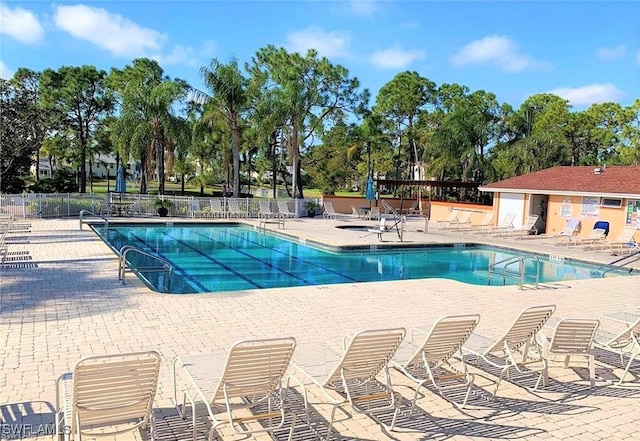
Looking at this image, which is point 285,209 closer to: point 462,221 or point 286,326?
point 462,221

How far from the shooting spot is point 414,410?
464 cm

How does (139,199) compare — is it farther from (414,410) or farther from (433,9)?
(414,410)

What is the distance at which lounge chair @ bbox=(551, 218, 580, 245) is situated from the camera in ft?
63.6

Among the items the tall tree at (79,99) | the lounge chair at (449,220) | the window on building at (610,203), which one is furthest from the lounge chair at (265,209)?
the window on building at (610,203)

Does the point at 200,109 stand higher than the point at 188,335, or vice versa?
the point at 200,109

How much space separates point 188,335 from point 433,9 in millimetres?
11188

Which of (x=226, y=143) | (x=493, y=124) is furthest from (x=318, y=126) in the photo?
(x=493, y=124)

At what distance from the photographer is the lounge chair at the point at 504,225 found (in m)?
22.1

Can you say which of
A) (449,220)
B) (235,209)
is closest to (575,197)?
(449,220)

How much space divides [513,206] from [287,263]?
13067 mm

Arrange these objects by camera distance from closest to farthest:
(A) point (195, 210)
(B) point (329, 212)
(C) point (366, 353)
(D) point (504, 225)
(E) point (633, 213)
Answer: (C) point (366, 353) < (E) point (633, 213) < (D) point (504, 225) < (A) point (195, 210) < (B) point (329, 212)

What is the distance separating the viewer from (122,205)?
2467 cm

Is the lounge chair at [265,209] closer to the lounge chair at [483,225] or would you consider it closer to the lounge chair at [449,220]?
the lounge chair at [449,220]

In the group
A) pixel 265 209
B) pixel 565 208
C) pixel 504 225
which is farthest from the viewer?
pixel 265 209
